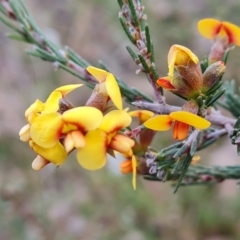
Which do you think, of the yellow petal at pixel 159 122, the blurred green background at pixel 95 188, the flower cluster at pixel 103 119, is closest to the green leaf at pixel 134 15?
the flower cluster at pixel 103 119

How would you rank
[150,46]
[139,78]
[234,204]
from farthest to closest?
[139,78] → [234,204] → [150,46]

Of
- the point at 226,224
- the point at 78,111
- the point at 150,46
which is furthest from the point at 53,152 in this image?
the point at 226,224

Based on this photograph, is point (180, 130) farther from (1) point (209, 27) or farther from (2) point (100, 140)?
(1) point (209, 27)

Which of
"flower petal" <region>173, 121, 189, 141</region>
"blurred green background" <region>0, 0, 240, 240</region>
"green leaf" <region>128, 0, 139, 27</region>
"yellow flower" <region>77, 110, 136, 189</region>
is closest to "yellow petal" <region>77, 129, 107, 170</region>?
"yellow flower" <region>77, 110, 136, 189</region>

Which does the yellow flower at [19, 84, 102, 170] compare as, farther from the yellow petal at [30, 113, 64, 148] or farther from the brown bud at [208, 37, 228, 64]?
the brown bud at [208, 37, 228, 64]

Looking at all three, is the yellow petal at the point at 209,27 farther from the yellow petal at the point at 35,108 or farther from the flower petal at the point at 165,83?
the yellow petal at the point at 35,108

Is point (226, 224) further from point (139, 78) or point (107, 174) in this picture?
point (139, 78)
